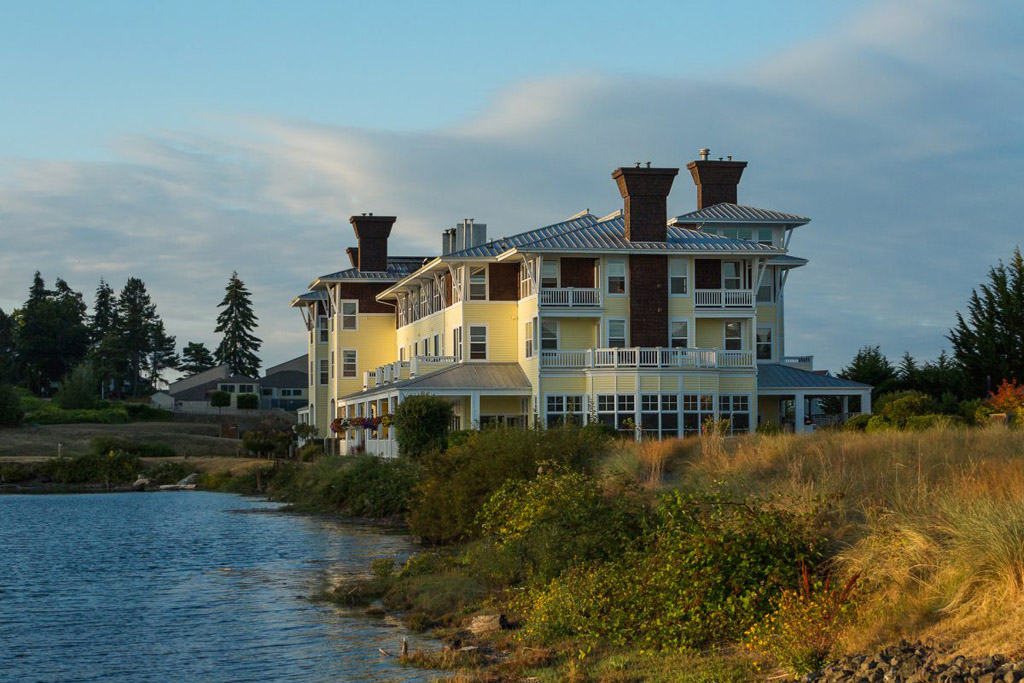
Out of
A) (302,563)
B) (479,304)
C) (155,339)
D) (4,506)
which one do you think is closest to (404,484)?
(302,563)

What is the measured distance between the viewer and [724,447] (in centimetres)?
2742

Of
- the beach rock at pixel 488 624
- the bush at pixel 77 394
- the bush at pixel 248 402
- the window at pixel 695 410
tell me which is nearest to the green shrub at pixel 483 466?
the beach rock at pixel 488 624

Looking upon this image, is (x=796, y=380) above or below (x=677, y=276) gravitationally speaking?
below

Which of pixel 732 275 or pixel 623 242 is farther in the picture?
pixel 732 275

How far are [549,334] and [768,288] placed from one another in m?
14.0

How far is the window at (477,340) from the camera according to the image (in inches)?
2244

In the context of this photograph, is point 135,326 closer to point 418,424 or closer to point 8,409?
point 8,409

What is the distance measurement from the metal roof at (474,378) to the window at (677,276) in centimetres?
779

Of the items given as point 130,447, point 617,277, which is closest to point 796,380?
point 617,277

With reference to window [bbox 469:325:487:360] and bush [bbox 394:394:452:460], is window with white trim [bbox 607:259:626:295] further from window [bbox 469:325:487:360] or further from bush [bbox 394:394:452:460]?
bush [bbox 394:394:452:460]

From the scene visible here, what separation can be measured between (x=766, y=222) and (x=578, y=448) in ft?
119

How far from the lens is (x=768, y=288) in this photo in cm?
6172

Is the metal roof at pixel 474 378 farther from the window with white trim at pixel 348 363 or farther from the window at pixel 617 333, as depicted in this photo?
the window with white trim at pixel 348 363

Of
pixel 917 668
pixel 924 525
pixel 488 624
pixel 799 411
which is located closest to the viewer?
pixel 917 668
